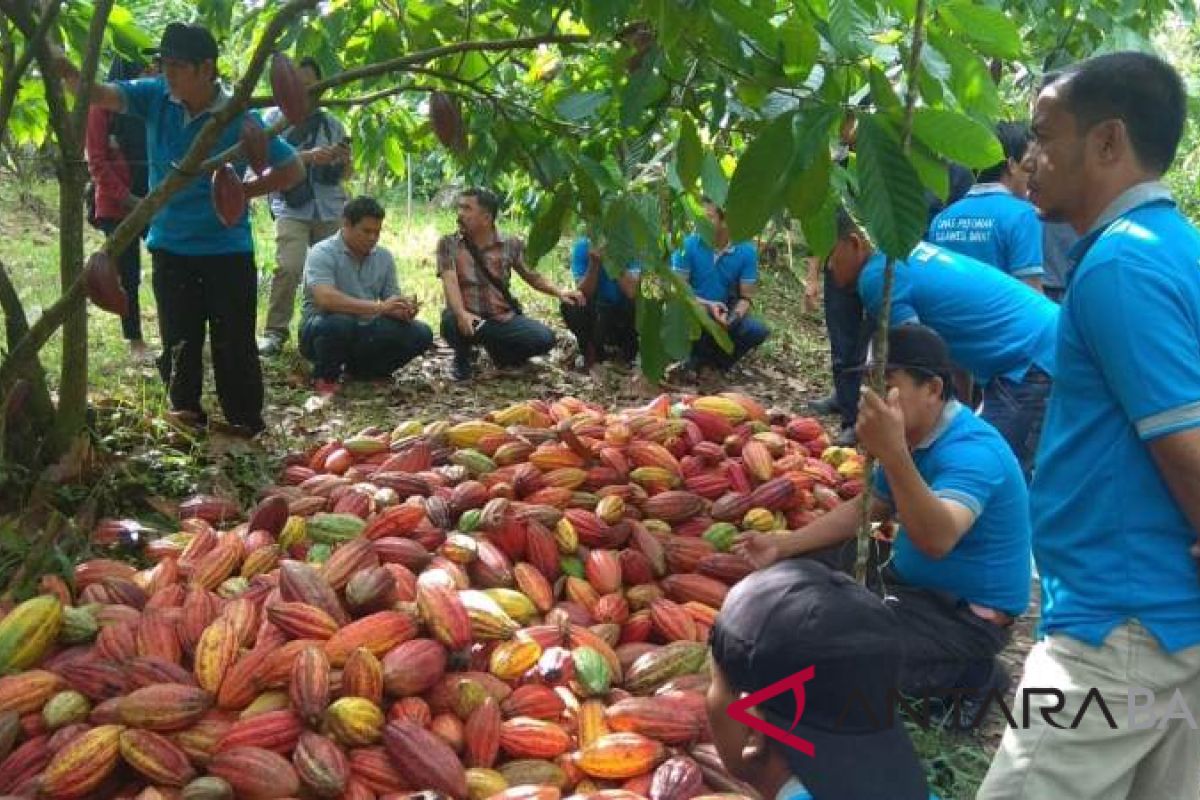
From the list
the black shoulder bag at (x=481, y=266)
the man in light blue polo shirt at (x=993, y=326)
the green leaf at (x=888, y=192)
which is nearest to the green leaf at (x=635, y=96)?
the green leaf at (x=888, y=192)

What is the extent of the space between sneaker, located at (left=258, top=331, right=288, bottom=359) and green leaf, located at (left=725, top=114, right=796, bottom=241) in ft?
14.8

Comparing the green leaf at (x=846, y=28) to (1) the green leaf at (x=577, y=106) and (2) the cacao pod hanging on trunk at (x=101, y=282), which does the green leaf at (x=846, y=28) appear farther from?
(2) the cacao pod hanging on trunk at (x=101, y=282)

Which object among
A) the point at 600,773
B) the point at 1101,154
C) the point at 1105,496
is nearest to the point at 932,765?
the point at 600,773

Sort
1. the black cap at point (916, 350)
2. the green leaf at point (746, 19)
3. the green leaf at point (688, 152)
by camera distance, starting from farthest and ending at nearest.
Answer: the black cap at point (916, 350), the green leaf at point (688, 152), the green leaf at point (746, 19)

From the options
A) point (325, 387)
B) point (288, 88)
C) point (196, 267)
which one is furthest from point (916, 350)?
point (325, 387)

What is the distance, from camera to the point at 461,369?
5.64 metres

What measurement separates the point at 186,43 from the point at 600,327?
3.16 m

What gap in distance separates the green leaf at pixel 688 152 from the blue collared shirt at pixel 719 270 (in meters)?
4.01

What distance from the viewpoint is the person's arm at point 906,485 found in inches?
64.2

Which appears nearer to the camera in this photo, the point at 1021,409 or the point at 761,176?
the point at 761,176

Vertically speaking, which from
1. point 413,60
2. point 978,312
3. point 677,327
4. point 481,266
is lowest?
point 481,266

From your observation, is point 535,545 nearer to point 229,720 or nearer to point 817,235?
point 229,720

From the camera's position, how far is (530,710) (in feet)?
6.63

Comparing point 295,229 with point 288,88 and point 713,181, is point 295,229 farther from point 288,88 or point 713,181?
point 713,181
